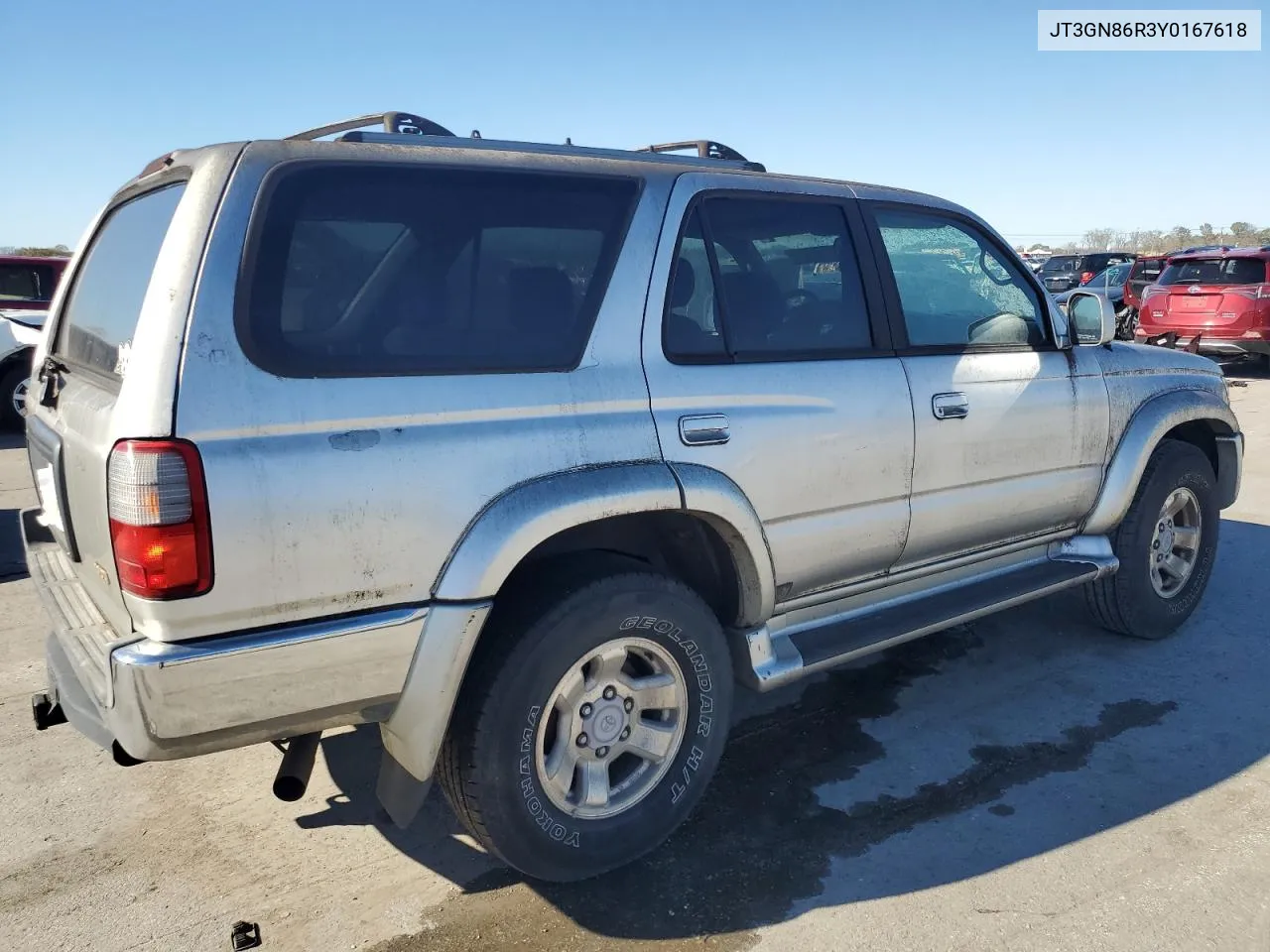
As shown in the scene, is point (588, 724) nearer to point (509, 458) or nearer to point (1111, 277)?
point (509, 458)

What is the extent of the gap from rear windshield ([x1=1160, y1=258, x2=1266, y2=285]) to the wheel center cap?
1363 centimetres

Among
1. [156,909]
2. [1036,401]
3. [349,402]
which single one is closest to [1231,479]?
[1036,401]

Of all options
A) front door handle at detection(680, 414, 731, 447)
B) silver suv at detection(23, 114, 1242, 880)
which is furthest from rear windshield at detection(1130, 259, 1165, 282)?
front door handle at detection(680, 414, 731, 447)

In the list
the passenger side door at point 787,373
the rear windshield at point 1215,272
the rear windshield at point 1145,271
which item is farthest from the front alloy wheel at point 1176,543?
the rear windshield at point 1145,271

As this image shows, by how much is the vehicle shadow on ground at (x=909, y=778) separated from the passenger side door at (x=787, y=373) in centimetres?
70

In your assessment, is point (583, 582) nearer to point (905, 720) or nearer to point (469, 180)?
point (469, 180)

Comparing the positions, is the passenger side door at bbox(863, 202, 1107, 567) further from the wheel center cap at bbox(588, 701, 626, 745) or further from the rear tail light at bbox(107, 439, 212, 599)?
the rear tail light at bbox(107, 439, 212, 599)

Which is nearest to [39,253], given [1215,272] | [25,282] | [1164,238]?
[25,282]

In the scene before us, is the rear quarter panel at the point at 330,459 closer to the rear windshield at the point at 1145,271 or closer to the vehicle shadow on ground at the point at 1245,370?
the vehicle shadow on ground at the point at 1245,370

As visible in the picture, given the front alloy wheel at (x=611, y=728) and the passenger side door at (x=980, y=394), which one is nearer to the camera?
the front alloy wheel at (x=611, y=728)

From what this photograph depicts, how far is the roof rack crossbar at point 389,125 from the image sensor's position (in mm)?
2926

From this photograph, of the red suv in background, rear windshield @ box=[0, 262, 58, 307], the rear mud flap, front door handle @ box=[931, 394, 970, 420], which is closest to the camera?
the rear mud flap

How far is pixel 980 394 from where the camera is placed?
360 centimetres

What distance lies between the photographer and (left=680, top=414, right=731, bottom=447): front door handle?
279cm
